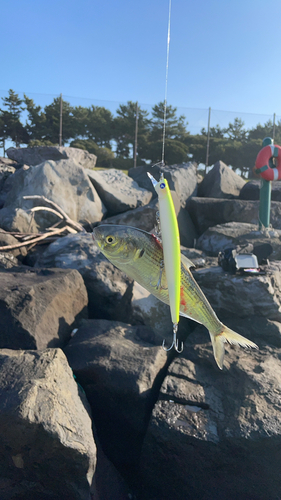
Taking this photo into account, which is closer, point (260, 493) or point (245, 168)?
point (260, 493)

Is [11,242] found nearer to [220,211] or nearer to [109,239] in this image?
[109,239]

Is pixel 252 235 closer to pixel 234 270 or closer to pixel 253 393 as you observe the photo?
pixel 234 270

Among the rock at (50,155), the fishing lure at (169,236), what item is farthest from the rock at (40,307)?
the rock at (50,155)

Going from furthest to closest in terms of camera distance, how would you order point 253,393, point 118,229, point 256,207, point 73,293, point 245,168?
point 245,168 < point 256,207 < point 73,293 < point 253,393 < point 118,229

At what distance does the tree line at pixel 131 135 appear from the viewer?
2095cm

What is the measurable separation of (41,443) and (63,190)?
660 centimetres

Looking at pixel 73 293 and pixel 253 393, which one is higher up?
pixel 73 293

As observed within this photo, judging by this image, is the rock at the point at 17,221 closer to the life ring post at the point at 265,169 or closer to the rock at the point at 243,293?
the rock at the point at 243,293

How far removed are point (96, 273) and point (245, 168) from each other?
21753mm

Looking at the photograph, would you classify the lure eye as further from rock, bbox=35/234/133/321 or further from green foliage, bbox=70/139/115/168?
green foliage, bbox=70/139/115/168

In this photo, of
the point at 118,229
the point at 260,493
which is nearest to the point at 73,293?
the point at 260,493

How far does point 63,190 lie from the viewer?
7875 mm

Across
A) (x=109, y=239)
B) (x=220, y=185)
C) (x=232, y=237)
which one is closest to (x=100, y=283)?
(x=232, y=237)

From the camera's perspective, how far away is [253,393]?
2645mm
